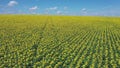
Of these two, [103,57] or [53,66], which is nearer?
[53,66]

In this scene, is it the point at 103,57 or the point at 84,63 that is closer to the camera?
the point at 84,63

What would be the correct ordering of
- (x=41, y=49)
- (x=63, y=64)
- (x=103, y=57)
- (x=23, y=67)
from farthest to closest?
1. (x=41, y=49)
2. (x=103, y=57)
3. (x=63, y=64)
4. (x=23, y=67)

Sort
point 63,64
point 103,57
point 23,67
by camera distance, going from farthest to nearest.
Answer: point 103,57 → point 63,64 → point 23,67

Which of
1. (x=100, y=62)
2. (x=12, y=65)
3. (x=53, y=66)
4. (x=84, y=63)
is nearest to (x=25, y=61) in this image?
(x=12, y=65)

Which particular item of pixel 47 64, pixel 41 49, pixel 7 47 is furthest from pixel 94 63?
pixel 7 47

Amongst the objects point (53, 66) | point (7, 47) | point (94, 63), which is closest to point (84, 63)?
point (94, 63)

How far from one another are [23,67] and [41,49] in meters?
5.71

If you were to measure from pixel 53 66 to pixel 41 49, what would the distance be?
17.3 feet

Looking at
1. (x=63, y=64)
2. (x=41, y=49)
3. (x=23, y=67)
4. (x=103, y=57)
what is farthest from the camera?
(x=41, y=49)

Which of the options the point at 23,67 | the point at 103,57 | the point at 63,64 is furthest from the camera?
the point at 103,57

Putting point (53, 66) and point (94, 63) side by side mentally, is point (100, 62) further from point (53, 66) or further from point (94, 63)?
point (53, 66)

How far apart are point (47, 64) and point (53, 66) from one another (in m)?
0.52

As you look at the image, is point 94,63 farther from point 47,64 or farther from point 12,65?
point 12,65

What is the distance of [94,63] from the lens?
49.3 feet
